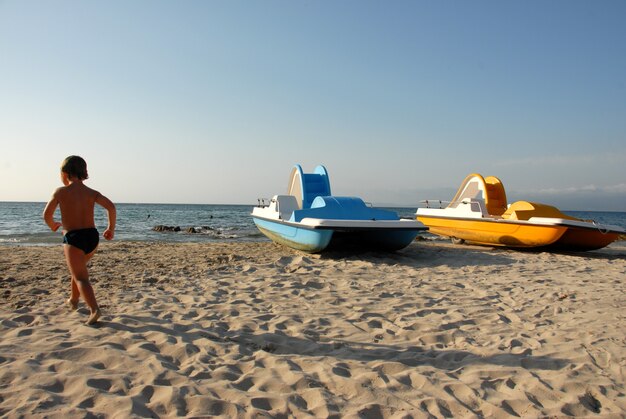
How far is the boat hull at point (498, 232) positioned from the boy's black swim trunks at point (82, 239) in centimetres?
859

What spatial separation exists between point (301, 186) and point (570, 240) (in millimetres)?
6812

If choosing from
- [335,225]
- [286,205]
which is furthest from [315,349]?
[286,205]

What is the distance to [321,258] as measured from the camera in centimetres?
890

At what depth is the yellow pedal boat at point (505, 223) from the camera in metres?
10.3

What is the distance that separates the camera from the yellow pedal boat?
1027cm

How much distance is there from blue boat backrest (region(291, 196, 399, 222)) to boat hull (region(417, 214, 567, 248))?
207 centimetres

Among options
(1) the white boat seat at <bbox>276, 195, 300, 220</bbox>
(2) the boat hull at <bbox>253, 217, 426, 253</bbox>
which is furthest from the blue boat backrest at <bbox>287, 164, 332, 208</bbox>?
(2) the boat hull at <bbox>253, 217, 426, 253</bbox>

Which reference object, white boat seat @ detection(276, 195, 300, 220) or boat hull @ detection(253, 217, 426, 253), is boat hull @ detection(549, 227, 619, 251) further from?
white boat seat @ detection(276, 195, 300, 220)

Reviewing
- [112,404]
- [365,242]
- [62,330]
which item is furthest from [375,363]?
[365,242]

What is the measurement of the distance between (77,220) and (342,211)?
244 inches

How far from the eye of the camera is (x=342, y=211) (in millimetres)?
9672

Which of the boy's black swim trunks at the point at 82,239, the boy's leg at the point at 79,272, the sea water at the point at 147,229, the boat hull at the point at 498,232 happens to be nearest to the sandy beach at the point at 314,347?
the boy's leg at the point at 79,272

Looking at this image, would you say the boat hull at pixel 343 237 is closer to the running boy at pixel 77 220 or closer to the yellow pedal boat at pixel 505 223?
the yellow pedal boat at pixel 505 223

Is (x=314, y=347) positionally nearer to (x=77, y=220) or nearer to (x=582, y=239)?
(x=77, y=220)
